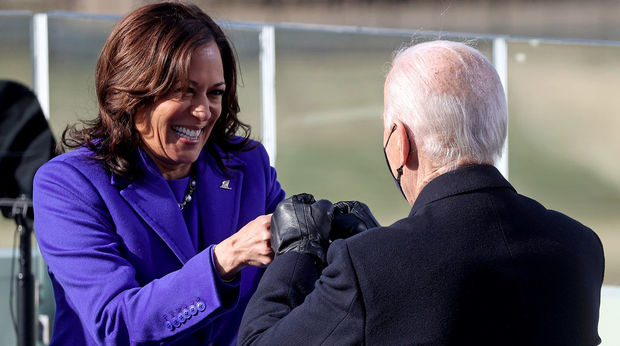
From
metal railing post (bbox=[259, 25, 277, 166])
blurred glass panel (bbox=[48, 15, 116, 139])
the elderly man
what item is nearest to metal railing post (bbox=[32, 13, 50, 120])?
blurred glass panel (bbox=[48, 15, 116, 139])

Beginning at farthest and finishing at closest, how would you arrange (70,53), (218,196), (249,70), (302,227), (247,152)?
(249,70), (70,53), (247,152), (218,196), (302,227)

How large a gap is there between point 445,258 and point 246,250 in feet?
1.77

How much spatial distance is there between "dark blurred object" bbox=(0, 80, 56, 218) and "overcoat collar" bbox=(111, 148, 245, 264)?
204 centimetres

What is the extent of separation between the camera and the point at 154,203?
207cm

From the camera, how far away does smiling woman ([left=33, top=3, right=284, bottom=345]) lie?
1887 mm

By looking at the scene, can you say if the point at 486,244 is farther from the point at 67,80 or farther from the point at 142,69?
the point at 67,80

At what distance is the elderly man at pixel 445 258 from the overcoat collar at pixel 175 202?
44cm

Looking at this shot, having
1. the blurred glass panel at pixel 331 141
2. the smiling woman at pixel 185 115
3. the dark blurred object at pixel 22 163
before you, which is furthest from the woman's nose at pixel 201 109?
the blurred glass panel at pixel 331 141

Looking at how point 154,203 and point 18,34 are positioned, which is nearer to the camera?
point 154,203

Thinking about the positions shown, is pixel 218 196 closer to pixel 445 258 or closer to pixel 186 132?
pixel 186 132

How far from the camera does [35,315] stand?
405 cm

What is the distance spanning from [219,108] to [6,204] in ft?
7.25

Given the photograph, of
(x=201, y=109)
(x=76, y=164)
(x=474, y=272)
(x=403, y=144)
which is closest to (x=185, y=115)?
(x=201, y=109)

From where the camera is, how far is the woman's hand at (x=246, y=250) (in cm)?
187
